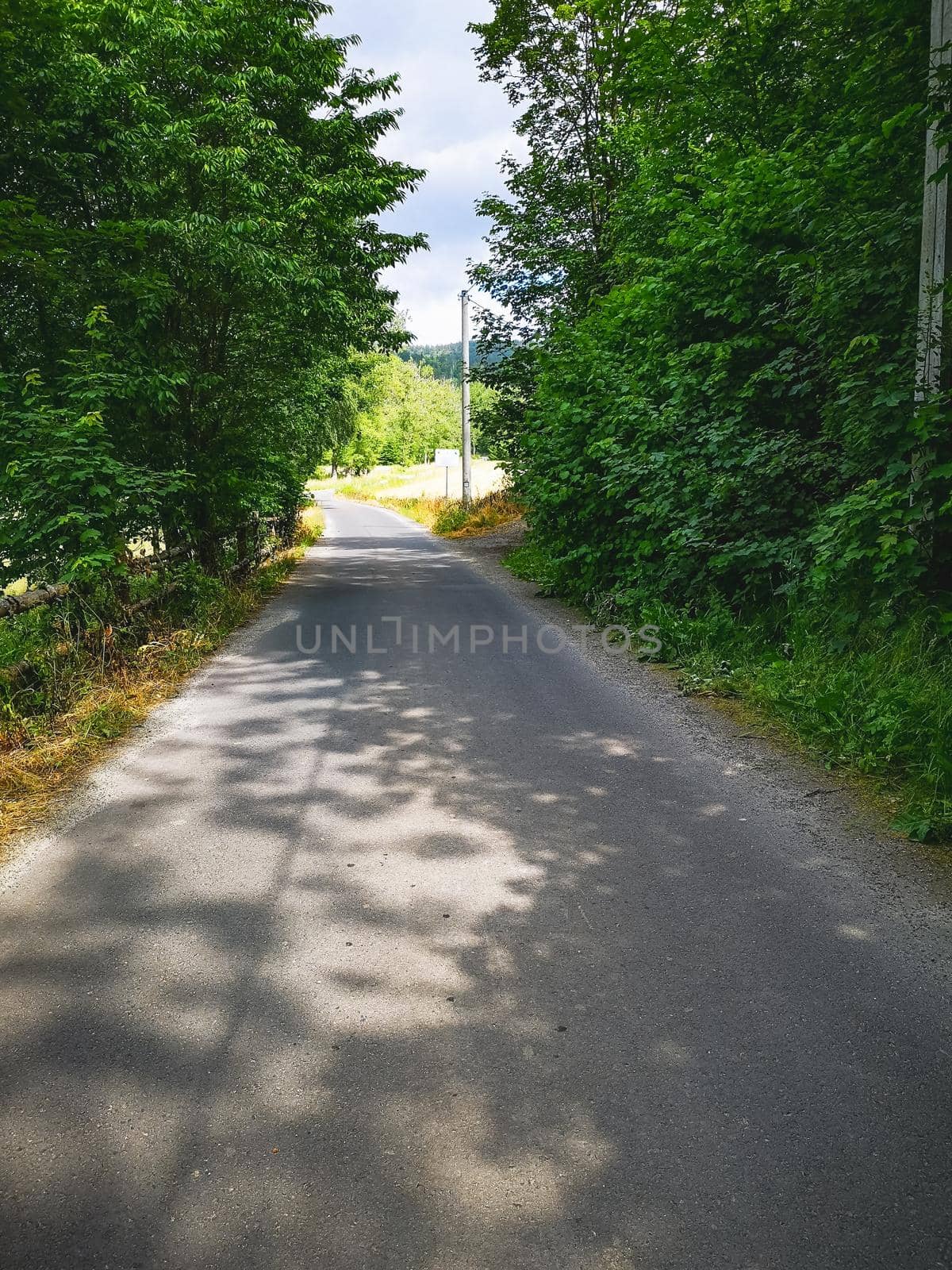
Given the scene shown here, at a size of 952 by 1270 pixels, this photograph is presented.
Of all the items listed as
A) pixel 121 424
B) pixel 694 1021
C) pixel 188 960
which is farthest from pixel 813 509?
pixel 121 424

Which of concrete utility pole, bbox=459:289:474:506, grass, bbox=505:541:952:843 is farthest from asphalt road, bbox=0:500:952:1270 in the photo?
concrete utility pole, bbox=459:289:474:506

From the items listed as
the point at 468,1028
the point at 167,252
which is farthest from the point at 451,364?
the point at 468,1028

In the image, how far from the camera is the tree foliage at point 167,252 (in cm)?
686

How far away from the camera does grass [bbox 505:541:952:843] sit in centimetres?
449

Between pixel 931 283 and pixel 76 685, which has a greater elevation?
pixel 931 283

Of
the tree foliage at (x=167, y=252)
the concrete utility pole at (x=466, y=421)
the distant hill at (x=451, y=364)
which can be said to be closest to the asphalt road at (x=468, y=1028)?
the tree foliage at (x=167, y=252)

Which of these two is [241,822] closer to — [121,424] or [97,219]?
[121,424]

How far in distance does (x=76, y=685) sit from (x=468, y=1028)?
16.1 feet

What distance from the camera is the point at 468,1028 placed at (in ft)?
9.05

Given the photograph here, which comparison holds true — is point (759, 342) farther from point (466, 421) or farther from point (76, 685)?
point (466, 421)

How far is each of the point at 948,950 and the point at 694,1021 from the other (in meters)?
1.18

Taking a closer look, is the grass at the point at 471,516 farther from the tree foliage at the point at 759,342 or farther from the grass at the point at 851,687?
the grass at the point at 851,687

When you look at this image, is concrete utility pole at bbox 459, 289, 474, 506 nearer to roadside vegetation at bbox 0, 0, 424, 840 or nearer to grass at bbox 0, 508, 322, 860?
roadside vegetation at bbox 0, 0, 424, 840

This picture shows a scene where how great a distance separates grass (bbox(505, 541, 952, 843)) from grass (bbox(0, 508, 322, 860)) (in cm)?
465
